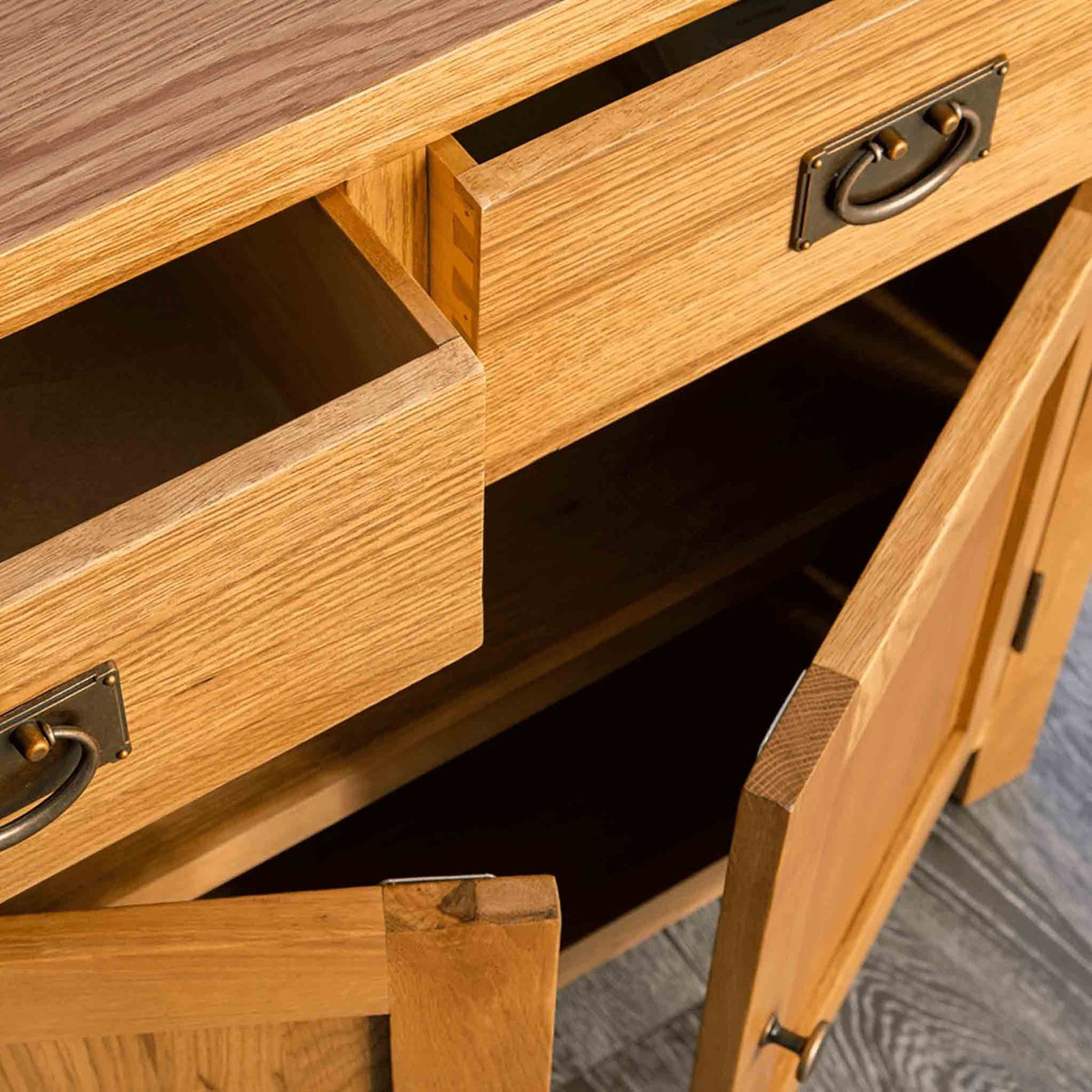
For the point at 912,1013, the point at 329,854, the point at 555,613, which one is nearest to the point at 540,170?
the point at 555,613

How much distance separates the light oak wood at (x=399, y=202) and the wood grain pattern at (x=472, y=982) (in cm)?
20

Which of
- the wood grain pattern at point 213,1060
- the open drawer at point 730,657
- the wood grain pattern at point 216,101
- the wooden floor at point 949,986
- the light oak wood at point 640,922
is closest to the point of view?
the wood grain pattern at point 216,101

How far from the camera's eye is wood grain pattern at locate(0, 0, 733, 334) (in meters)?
0.46

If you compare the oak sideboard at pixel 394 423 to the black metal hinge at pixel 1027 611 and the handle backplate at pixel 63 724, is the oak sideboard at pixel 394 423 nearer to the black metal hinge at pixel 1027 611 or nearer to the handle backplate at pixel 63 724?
the handle backplate at pixel 63 724

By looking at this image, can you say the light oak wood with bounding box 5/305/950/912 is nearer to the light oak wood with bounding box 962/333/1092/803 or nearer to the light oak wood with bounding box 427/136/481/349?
the light oak wood with bounding box 962/333/1092/803

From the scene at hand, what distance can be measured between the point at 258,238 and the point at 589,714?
51 centimetres

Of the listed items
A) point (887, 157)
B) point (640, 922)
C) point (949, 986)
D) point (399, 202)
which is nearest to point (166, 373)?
point (399, 202)

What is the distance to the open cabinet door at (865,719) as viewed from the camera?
0.57m

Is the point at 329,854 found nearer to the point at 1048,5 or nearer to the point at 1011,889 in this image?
the point at 1011,889

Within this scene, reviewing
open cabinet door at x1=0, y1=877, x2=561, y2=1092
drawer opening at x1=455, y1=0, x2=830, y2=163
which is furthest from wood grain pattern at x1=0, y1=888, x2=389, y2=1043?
drawer opening at x1=455, y1=0, x2=830, y2=163

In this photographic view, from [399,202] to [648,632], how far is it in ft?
1.27

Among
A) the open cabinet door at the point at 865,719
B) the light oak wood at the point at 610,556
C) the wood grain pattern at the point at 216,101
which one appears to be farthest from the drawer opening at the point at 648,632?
the wood grain pattern at the point at 216,101

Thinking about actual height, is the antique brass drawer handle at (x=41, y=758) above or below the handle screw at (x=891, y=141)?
below

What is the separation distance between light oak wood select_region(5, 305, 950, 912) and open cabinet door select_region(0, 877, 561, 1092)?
0.19 meters
